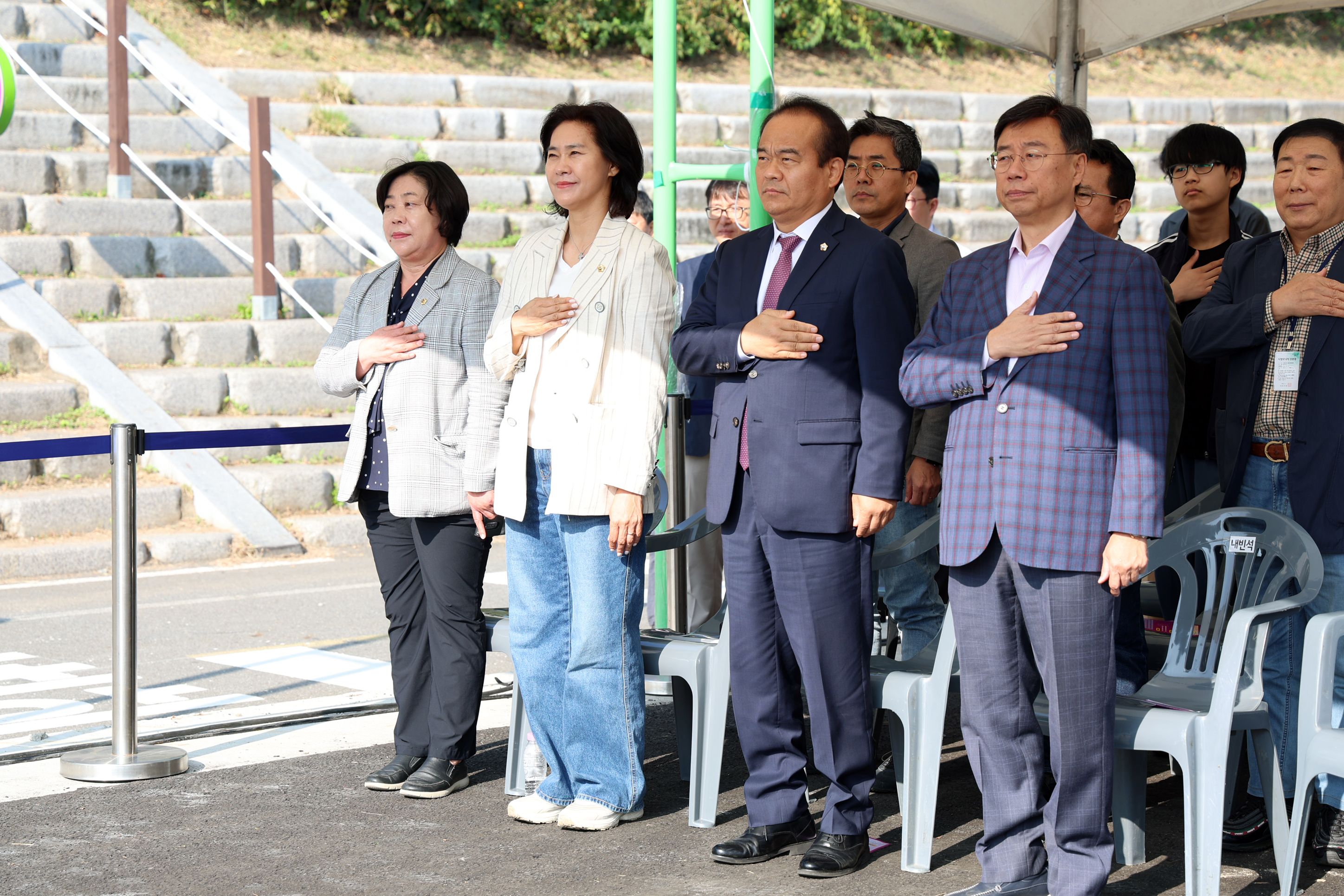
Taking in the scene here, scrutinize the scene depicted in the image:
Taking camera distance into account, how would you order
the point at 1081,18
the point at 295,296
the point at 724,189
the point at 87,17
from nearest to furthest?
the point at 1081,18
the point at 724,189
the point at 295,296
the point at 87,17

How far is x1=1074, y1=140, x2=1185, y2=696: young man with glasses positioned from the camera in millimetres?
4277

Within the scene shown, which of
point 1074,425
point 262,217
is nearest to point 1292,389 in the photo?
point 1074,425

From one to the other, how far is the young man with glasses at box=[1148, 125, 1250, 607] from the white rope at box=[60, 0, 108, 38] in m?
11.3

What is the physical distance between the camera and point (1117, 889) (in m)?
3.82

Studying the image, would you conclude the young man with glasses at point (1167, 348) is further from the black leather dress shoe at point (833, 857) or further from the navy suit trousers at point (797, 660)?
the black leather dress shoe at point (833, 857)

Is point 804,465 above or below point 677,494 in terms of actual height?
above

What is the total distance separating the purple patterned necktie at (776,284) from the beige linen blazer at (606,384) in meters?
0.27

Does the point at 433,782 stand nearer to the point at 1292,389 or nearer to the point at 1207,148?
the point at 1292,389

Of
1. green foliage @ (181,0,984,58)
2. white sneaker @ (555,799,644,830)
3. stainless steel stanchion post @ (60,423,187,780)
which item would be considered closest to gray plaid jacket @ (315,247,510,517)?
stainless steel stanchion post @ (60,423,187,780)

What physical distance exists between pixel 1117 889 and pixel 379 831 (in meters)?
1.99

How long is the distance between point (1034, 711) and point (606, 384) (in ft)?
4.69

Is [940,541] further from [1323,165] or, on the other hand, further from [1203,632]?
[1323,165]

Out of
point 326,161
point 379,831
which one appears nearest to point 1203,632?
point 379,831

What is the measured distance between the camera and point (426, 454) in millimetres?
4582
